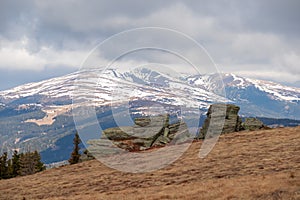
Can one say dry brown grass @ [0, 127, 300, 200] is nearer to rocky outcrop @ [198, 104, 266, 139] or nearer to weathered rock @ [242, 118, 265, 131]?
rocky outcrop @ [198, 104, 266, 139]

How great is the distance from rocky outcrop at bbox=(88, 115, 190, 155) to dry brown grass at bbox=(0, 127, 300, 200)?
671 cm

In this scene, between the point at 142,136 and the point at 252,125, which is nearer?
the point at 142,136

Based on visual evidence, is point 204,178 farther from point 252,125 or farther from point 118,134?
point 252,125

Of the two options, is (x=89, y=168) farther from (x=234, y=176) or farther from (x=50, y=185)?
(x=234, y=176)

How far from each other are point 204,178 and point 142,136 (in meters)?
29.6

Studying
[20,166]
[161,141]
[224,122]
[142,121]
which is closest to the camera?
[142,121]

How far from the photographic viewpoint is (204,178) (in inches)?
1529

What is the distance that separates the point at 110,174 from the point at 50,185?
838 centimetres

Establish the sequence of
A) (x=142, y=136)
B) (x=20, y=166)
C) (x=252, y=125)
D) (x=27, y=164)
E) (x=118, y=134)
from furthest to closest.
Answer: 1. (x=20, y=166)
2. (x=27, y=164)
3. (x=252, y=125)
4. (x=118, y=134)
5. (x=142, y=136)

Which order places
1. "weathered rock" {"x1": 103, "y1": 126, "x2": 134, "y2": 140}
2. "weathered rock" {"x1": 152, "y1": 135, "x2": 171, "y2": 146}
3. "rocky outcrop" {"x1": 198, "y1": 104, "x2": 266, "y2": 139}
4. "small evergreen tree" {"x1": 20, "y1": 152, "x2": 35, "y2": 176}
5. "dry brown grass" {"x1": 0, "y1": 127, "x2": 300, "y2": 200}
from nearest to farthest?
"dry brown grass" {"x1": 0, "y1": 127, "x2": 300, "y2": 200}, "weathered rock" {"x1": 152, "y1": 135, "x2": 171, "y2": 146}, "weathered rock" {"x1": 103, "y1": 126, "x2": 134, "y2": 140}, "rocky outcrop" {"x1": 198, "y1": 104, "x2": 266, "y2": 139}, "small evergreen tree" {"x1": 20, "y1": 152, "x2": 35, "y2": 176}

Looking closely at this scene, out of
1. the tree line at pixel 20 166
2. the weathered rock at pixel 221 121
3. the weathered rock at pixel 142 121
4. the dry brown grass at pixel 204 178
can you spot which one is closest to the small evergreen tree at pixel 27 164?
the tree line at pixel 20 166

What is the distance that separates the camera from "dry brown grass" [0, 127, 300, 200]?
101 feet

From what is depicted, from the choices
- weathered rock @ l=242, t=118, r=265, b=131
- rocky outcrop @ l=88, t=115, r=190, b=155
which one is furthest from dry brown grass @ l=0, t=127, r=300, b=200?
weathered rock @ l=242, t=118, r=265, b=131

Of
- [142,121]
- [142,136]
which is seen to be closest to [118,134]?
[142,121]
